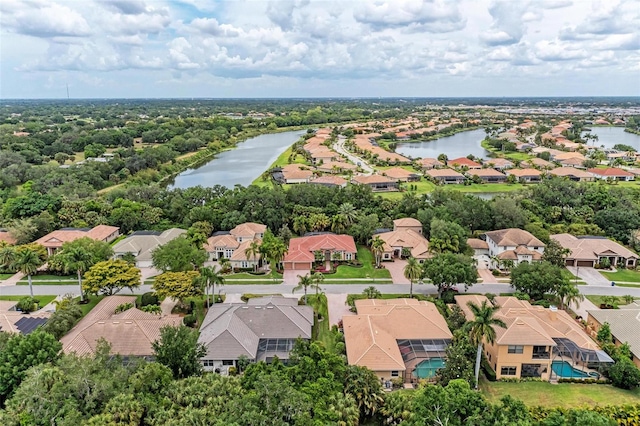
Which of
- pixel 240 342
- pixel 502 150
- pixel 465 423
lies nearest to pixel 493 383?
pixel 465 423

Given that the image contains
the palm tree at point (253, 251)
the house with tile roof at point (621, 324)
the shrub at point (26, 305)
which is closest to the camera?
the house with tile roof at point (621, 324)

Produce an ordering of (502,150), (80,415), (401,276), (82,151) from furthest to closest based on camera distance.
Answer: (502,150)
(82,151)
(401,276)
(80,415)

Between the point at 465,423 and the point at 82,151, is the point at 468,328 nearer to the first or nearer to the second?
the point at 465,423

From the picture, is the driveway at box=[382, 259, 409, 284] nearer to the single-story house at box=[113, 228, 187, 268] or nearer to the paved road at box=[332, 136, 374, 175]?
the single-story house at box=[113, 228, 187, 268]

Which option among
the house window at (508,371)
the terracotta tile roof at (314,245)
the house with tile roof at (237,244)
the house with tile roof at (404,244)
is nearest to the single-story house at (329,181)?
the house with tile roof at (237,244)

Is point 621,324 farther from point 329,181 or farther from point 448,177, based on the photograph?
point 448,177

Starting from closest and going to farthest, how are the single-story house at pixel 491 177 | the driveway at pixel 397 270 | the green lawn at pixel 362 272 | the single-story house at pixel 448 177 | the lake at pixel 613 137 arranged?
the driveway at pixel 397 270 < the green lawn at pixel 362 272 < the single-story house at pixel 448 177 < the single-story house at pixel 491 177 < the lake at pixel 613 137

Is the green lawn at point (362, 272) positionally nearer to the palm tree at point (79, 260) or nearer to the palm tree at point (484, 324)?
the palm tree at point (484, 324)
